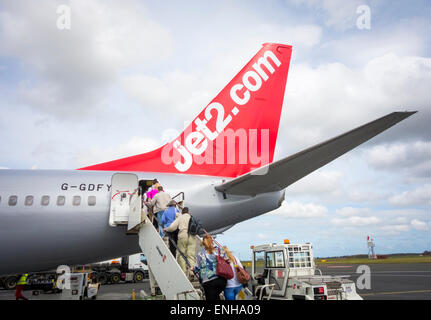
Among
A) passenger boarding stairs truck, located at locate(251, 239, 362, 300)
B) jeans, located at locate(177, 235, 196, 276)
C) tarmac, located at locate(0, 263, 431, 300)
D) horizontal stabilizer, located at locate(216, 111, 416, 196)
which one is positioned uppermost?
horizontal stabilizer, located at locate(216, 111, 416, 196)

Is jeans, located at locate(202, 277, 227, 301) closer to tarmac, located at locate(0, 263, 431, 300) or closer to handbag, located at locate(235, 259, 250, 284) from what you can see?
handbag, located at locate(235, 259, 250, 284)

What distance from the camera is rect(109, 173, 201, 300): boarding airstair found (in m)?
5.97

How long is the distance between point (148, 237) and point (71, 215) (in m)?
2.70

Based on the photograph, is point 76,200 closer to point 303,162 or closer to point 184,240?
point 184,240

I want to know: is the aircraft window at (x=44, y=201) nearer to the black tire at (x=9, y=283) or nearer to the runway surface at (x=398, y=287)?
the runway surface at (x=398, y=287)

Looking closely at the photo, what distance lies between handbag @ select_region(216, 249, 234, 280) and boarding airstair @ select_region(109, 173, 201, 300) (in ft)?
2.14

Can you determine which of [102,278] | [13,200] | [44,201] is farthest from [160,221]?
[102,278]

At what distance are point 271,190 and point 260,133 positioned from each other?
2.60 m

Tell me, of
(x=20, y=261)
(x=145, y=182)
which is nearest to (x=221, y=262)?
(x=145, y=182)

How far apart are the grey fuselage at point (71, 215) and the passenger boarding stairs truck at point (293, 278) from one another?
71.5 inches

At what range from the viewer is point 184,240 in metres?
7.06

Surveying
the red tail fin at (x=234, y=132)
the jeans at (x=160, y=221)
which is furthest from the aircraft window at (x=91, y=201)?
the red tail fin at (x=234, y=132)

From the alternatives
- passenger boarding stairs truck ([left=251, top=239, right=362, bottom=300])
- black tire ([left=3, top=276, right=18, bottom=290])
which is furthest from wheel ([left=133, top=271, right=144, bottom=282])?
passenger boarding stairs truck ([left=251, top=239, right=362, bottom=300])
